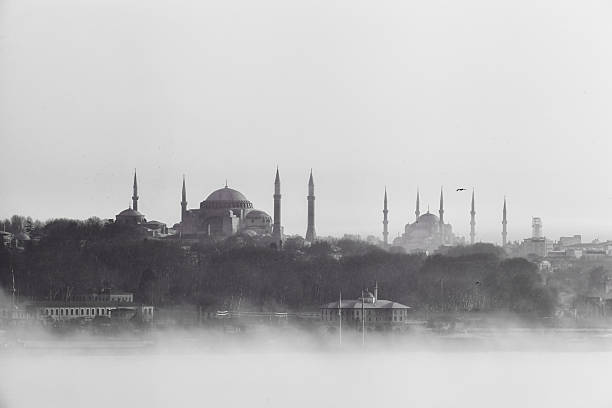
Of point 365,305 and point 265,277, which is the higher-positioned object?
point 265,277

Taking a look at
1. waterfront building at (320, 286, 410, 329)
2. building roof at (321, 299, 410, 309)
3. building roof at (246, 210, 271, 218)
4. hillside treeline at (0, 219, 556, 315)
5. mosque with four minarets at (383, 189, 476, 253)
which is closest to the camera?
waterfront building at (320, 286, 410, 329)

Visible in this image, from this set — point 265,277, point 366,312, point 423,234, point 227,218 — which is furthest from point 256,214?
point 366,312

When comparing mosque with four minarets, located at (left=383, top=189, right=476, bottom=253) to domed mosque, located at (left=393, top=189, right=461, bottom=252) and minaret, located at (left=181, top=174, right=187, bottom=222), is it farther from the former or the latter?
minaret, located at (left=181, top=174, right=187, bottom=222)

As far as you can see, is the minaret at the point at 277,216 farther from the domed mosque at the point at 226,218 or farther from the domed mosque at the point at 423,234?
the domed mosque at the point at 423,234

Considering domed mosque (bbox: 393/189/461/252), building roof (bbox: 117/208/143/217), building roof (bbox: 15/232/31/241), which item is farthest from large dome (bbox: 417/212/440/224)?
building roof (bbox: 15/232/31/241)

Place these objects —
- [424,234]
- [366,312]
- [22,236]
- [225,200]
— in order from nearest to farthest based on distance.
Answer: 1. [366,312]
2. [22,236]
3. [225,200]
4. [424,234]

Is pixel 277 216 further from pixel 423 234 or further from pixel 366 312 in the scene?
pixel 366 312

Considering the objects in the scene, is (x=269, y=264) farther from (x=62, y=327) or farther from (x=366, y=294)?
(x=62, y=327)
